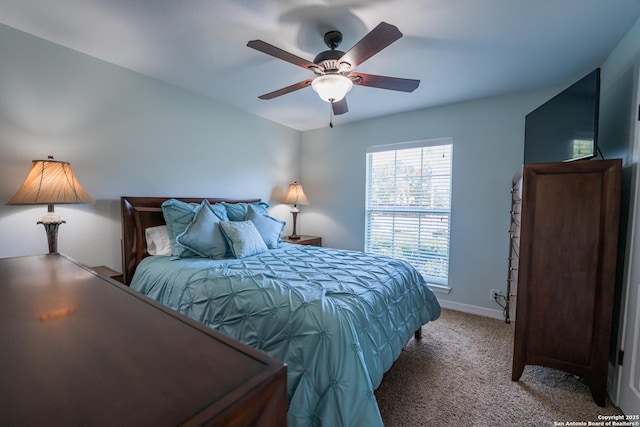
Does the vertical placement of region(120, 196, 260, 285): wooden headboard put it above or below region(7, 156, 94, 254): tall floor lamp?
below

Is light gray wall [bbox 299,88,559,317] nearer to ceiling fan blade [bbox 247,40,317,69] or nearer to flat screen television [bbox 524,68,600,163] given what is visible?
flat screen television [bbox 524,68,600,163]

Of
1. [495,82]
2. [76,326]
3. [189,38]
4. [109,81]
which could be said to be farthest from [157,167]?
[495,82]

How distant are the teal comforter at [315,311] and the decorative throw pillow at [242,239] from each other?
5.8 inches

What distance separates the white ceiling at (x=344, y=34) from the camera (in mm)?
1639

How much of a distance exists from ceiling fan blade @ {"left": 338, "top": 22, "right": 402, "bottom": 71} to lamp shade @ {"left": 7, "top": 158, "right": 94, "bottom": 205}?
2.04 metres

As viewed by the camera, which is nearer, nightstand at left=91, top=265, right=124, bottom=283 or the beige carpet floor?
the beige carpet floor

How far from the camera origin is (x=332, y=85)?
1807 millimetres

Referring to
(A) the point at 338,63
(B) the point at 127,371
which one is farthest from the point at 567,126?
(B) the point at 127,371

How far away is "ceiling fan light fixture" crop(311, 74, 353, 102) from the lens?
5.86 feet

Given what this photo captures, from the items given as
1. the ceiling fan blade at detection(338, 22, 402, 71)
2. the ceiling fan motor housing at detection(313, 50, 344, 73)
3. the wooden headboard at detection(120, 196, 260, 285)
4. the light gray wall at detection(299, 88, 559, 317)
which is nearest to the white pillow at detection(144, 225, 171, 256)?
the wooden headboard at detection(120, 196, 260, 285)

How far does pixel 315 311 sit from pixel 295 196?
283cm

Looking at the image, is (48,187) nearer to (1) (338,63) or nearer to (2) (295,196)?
(1) (338,63)

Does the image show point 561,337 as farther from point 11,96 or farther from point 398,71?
point 11,96

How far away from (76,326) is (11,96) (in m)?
2.24
